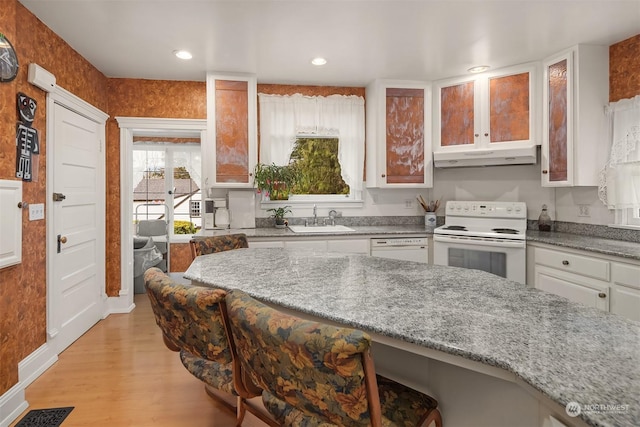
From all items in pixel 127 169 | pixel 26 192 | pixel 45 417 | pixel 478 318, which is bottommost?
pixel 45 417

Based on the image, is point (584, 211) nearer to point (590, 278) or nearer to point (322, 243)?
point (590, 278)

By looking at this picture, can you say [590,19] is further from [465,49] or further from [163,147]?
[163,147]

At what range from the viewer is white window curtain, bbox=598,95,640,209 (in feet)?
8.97

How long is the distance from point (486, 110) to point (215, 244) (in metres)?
2.86

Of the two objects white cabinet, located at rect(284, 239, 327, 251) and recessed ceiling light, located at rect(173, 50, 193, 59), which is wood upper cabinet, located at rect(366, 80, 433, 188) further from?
recessed ceiling light, located at rect(173, 50, 193, 59)

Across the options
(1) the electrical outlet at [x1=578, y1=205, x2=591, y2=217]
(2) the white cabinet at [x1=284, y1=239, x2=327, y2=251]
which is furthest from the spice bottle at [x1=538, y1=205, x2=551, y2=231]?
(2) the white cabinet at [x1=284, y1=239, x2=327, y2=251]

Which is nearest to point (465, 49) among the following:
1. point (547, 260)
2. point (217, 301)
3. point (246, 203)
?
point (547, 260)

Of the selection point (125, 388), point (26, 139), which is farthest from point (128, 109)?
point (125, 388)

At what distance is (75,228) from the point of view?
3.08 metres

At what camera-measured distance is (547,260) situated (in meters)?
2.90

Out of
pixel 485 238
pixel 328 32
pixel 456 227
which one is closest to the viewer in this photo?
pixel 328 32

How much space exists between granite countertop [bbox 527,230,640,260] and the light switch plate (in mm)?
3801

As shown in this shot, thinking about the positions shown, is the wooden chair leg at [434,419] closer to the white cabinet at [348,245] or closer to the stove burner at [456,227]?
the white cabinet at [348,245]

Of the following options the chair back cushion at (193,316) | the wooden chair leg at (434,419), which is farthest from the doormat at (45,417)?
the wooden chair leg at (434,419)
